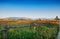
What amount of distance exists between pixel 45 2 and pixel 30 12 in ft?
0.74

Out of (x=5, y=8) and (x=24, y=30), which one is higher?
(x=5, y=8)

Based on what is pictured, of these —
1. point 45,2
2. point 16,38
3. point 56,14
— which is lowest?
point 16,38

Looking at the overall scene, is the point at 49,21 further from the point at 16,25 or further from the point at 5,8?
the point at 5,8

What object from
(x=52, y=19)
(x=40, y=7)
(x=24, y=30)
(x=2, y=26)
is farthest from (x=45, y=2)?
(x=2, y=26)

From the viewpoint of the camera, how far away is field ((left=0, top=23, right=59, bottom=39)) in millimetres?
2299

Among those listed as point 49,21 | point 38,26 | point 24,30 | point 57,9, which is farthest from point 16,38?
point 57,9

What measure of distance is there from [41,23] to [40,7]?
202 millimetres

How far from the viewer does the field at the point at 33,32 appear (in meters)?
2.30

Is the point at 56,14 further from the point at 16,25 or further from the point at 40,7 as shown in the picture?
the point at 16,25

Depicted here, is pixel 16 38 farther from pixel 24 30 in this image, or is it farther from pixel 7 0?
pixel 7 0

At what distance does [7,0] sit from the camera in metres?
2.34

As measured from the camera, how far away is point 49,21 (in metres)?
2.34

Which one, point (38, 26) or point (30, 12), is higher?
point (30, 12)

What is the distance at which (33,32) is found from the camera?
7.57 feet
